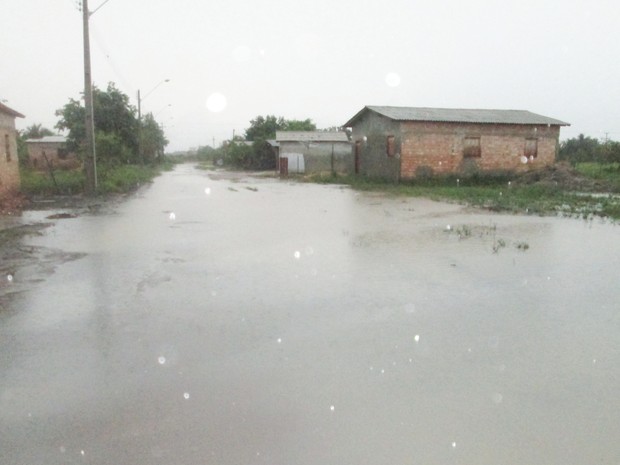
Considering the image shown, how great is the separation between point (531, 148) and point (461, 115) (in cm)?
436

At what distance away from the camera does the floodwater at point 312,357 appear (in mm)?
3270

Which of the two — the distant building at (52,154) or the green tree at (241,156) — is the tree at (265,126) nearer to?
the green tree at (241,156)

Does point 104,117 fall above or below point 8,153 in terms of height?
above

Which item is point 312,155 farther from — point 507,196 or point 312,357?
point 312,357

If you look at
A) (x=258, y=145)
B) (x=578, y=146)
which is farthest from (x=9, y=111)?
(x=578, y=146)

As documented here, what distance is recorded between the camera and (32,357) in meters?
4.55

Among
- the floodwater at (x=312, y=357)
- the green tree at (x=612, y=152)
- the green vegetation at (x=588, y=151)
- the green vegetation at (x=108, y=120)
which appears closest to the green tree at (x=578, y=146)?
the green vegetation at (x=588, y=151)

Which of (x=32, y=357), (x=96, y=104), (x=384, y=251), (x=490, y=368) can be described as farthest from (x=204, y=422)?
(x=96, y=104)

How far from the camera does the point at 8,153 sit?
19.8 meters

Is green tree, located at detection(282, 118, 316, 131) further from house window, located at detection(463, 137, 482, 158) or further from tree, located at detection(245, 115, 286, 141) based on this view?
house window, located at detection(463, 137, 482, 158)

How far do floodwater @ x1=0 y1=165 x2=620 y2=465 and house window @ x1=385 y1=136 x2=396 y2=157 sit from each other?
18711 mm

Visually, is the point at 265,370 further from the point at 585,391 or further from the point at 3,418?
the point at 585,391

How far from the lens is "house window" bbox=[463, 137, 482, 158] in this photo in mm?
28094

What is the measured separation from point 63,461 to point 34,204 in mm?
16659
